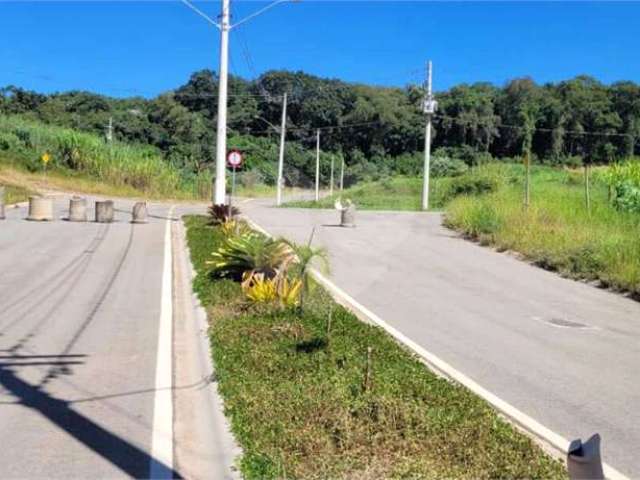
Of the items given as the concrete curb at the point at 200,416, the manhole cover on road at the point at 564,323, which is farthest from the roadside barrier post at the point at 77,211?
the manhole cover on road at the point at 564,323

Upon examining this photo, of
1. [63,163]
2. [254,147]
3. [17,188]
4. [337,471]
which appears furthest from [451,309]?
[254,147]

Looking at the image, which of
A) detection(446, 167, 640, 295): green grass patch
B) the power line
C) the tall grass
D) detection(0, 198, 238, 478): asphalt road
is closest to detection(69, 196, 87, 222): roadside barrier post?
detection(0, 198, 238, 478): asphalt road

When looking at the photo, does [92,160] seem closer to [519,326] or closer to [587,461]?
[519,326]

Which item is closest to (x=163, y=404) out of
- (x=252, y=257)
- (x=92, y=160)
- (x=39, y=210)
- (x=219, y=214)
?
(x=252, y=257)

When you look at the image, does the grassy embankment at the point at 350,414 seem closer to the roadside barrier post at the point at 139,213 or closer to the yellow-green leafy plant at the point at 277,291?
the yellow-green leafy plant at the point at 277,291

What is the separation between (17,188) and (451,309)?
36.0 m

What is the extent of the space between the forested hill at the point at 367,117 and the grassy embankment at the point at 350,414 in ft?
202

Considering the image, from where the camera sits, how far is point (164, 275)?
14.5 metres

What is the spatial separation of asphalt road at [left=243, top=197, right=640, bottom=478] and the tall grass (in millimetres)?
37017

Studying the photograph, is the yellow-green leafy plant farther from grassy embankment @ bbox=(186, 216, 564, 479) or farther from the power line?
the power line

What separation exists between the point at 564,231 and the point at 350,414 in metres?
16.1

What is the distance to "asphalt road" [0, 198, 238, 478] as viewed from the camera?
5.13m

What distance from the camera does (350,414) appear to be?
5426 millimetres

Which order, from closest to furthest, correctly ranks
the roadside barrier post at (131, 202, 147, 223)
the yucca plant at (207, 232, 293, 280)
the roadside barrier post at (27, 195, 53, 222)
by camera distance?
the yucca plant at (207, 232, 293, 280)
the roadside barrier post at (27, 195, 53, 222)
the roadside barrier post at (131, 202, 147, 223)
